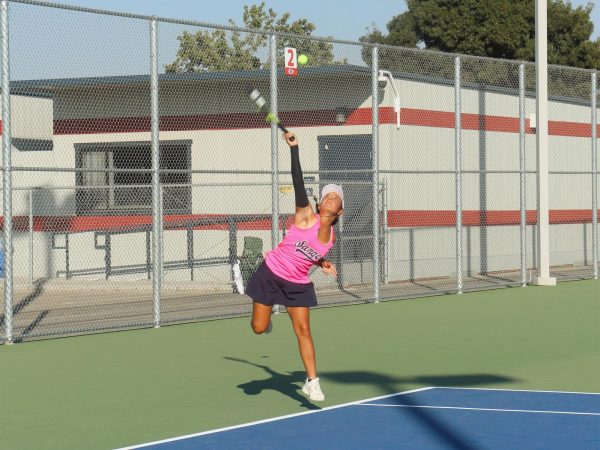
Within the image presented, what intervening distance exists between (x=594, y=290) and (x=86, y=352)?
1117cm

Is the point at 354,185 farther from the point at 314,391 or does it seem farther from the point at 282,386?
the point at 314,391

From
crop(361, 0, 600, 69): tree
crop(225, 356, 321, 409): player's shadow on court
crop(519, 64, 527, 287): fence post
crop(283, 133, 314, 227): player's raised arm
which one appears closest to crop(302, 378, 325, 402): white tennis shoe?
crop(225, 356, 321, 409): player's shadow on court

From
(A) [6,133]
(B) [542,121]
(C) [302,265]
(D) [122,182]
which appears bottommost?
(C) [302,265]

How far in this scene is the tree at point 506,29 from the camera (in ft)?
177

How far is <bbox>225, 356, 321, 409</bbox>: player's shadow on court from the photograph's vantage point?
1028 centimetres

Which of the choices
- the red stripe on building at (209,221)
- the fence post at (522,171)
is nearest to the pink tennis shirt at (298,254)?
the red stripe on building at (209,221)

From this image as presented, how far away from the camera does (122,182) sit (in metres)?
23.4

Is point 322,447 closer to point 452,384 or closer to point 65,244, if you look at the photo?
point 452,384

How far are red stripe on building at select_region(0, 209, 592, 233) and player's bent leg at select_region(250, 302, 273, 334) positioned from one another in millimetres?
12365

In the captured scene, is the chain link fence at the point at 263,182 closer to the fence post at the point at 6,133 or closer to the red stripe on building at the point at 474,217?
the red stripe on building at the point at 474,217

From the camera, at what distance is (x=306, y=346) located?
31.0 ft

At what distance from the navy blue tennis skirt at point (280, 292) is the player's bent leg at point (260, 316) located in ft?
0.25

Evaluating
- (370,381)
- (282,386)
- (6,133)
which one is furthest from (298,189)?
(6,133)

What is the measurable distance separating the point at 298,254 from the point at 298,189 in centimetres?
55
